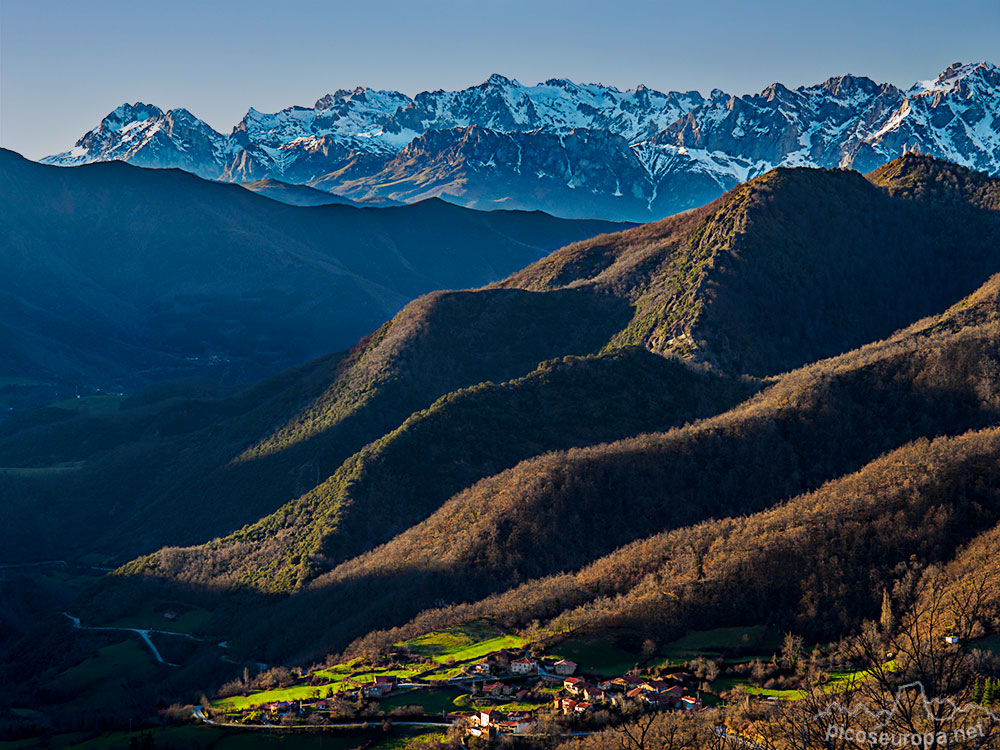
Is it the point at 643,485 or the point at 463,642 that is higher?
the point at 643,485

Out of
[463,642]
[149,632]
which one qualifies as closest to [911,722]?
[463,642]

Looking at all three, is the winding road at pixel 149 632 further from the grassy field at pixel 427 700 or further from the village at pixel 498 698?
the grassy field at pixel 427 700

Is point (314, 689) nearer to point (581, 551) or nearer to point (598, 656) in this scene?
point (598, 656)

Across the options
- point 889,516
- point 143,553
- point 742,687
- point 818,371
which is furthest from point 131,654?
point 818,371

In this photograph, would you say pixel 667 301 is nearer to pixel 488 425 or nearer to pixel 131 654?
pixel 488 425

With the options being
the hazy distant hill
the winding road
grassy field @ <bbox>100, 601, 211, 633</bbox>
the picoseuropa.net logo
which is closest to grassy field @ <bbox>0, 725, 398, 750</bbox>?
the hazy distant hill

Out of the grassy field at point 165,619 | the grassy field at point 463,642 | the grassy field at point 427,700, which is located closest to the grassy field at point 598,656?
the grassy field at point 463,642
